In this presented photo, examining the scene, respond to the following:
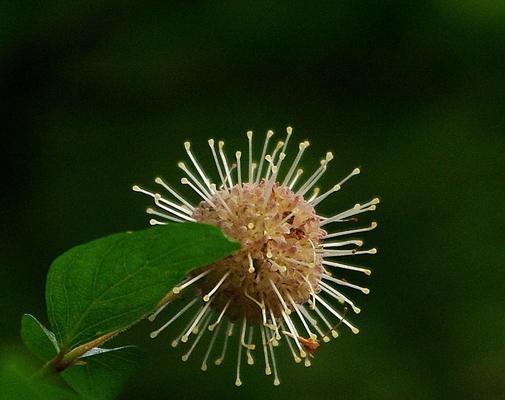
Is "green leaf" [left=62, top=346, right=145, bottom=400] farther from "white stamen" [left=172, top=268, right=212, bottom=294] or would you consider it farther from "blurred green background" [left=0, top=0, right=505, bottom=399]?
"blurred green background" [left=0, top=0, right=505, bottom=399]

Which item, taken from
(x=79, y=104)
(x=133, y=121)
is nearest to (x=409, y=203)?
(x=133, y=121)

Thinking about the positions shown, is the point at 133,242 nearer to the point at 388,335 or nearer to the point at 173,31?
the point at 388,335

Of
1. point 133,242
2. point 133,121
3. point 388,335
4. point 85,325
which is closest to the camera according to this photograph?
point 133,242

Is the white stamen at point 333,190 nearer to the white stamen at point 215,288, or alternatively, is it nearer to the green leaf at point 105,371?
the white stamen at point 215,288

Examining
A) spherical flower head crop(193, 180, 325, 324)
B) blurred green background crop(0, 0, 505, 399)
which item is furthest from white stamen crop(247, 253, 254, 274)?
blurred green background crop(0, 0, 505, 399)

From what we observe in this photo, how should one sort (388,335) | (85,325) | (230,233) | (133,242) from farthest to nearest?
(388,335), (230,233), (85,325), (133,242)
